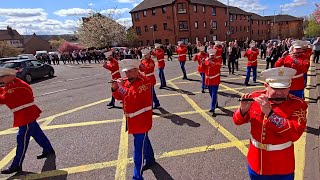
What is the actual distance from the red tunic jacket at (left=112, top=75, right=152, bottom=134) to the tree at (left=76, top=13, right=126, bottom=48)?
138ft

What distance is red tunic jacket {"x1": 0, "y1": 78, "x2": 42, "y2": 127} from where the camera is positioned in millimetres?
4684

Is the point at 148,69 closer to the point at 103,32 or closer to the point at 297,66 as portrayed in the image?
the point at 297,66

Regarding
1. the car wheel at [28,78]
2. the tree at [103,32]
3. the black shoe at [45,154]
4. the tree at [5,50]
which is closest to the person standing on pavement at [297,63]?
the black shoe at [45,154]

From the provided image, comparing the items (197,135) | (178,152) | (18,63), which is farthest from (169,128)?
(18,63)

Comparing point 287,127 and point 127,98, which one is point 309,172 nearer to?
point 287,127

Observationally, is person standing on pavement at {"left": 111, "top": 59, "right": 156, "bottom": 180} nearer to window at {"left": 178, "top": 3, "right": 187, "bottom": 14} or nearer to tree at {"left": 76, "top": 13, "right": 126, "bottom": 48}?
tree at {"left": 76, "top": 13, "right": 126, "bottom": 48}

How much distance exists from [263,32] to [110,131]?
254ft

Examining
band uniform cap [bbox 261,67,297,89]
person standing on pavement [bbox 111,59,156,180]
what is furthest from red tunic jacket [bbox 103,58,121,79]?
band uniform cap [bbox 261,67,297,89]

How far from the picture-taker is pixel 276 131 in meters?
2.47

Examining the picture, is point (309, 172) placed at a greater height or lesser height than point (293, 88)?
lesser

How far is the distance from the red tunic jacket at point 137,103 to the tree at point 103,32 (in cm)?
4200

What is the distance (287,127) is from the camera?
238 cm

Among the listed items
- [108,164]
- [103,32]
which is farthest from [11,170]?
[103,32]

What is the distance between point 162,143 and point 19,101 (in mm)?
3039
